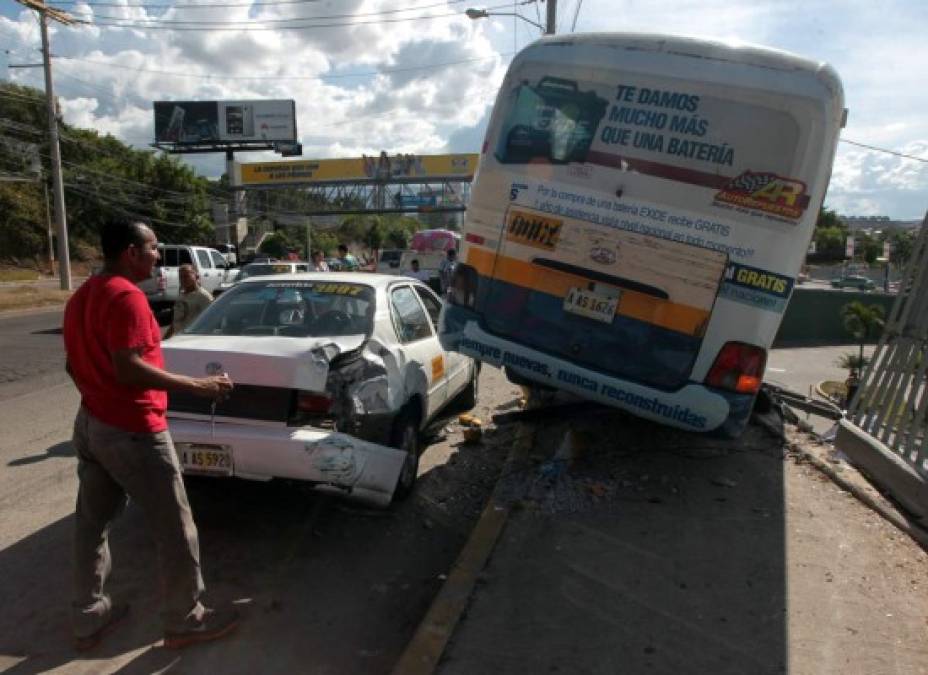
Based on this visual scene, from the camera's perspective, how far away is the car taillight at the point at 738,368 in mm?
4539

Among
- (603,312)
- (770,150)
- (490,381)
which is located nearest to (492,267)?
(603,312)

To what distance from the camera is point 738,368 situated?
15.0ft

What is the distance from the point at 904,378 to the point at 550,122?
303 cm

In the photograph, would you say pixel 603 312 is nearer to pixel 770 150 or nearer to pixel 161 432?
pixel 770 150

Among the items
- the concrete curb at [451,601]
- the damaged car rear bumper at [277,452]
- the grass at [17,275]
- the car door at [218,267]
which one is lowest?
the grass at [17,275]

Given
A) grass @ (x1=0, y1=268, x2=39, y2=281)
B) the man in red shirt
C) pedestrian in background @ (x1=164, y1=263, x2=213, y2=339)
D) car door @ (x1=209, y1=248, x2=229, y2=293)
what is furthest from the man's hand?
grass @ (x1=0, y1=268, x2=39, y2=281)

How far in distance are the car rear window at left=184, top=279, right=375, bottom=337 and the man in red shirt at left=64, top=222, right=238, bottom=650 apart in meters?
1.74

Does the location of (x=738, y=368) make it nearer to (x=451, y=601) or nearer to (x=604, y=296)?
(x=604, y=296)

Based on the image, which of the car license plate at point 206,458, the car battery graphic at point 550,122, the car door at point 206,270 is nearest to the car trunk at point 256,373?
the car license plate at point 206,458

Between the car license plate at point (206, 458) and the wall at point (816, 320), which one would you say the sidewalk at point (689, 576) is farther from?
the wall at point (816, 320)

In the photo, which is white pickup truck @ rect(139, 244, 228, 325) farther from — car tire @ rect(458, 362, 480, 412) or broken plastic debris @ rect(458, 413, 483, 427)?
broken plastic debris @ rect(458, 413, 483, 427)

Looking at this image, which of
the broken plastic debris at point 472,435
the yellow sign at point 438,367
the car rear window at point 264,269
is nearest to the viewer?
the yellow sign at point 438,367

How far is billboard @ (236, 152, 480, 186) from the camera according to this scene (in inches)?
2162

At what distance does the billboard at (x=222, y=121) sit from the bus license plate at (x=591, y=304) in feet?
176
